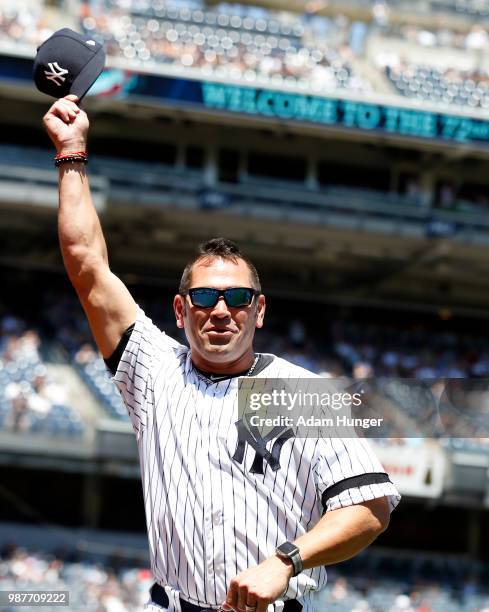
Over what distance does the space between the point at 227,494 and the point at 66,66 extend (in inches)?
59.5

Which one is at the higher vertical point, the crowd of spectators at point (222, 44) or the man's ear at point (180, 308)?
the crowd of spectators at point (222, 44)

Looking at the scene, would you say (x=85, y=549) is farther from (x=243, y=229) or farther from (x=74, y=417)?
(x=243, y=229)

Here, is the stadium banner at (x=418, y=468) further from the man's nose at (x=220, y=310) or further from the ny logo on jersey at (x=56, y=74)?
the man's nose at (x=220, y=310)

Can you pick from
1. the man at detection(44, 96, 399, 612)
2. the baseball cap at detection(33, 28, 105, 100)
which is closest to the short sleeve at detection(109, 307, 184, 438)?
the man at detection(44, 96, 399, 612)

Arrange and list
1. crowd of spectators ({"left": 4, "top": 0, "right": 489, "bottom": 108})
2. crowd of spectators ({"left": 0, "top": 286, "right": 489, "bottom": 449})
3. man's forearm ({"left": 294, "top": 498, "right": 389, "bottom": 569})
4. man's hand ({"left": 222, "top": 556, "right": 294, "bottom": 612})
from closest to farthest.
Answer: man's hand ({"left": 222, "top": 556, "right": 294, "bottom": 612}), man's forearm ({"left": 294, "top": 498, "right": 389, "bottom": 569}), crowd of spectators ({"left": 0, "top": 286, "right": 489, "bottom": 449}), crowd of spectators ({"left": 4, "top": 0, "right": 489, "bottom": 108})

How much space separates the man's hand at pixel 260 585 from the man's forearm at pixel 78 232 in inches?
41.6

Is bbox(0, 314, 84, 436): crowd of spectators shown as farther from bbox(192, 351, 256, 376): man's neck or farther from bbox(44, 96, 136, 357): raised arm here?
bbox(192, 351, 256, 376): man's neck

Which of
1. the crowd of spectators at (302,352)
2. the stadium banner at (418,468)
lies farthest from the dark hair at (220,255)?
the stadium banner at (418,468)

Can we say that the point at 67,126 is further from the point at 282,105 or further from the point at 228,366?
the point at 282,105

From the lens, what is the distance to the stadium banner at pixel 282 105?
1817cm

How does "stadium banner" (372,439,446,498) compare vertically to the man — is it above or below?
below

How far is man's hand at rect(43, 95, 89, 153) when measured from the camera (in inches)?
132

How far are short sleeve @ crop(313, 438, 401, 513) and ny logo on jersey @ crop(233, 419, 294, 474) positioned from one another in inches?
4.0

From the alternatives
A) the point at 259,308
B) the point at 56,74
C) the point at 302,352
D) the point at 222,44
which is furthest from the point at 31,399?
the point at 259,308
